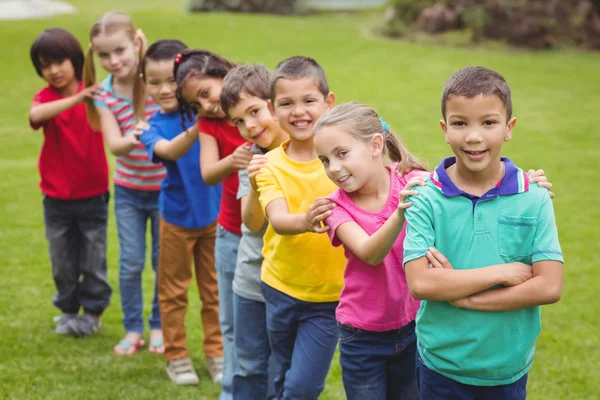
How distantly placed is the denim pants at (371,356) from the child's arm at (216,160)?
934mm

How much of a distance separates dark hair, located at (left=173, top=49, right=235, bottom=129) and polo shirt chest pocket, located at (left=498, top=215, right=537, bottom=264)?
185 centimetres

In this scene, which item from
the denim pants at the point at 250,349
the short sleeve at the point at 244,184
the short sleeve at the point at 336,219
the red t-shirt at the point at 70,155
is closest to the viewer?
the short sleeve at the point at 336,219

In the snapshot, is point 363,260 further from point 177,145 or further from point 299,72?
point 177,145

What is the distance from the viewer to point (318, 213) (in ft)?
9.09

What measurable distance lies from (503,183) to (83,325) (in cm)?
346

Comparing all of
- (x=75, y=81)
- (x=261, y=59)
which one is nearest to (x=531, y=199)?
(x=75, y=81)

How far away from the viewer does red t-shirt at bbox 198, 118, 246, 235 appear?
150 inches

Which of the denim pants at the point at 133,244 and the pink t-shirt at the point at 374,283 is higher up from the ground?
the pink t-shirt at the point at 374,283

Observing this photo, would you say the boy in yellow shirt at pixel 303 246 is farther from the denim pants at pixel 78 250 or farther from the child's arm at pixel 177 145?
the denim pants at pixel 78 250

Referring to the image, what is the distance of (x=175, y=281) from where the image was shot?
4.45 m

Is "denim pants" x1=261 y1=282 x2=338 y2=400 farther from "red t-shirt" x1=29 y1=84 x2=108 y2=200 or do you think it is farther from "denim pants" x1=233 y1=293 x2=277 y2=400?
"red t-shirt" x1=29 y1=84 x2=108 y2=200

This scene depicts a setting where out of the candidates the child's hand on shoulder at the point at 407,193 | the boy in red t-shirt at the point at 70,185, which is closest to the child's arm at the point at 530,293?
the child's hand on shoulder at the point at 407,193

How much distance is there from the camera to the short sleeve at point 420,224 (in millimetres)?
2467

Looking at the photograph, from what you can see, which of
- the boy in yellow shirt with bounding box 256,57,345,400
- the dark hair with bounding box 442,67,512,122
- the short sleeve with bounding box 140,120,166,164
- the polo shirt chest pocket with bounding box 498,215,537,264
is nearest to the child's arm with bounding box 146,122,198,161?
the short sleeve with bounding box 140,120,166,164
